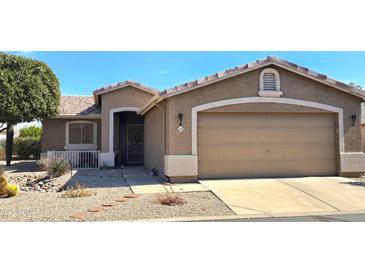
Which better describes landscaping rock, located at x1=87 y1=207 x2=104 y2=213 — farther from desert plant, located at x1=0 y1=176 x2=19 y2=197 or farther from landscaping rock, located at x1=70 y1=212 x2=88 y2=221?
desert plant, located at x1=0 y1=176 x2=19 y2=197

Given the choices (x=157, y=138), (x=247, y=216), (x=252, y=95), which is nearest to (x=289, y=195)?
(x=247, y=216)

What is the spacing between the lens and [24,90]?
14.6 metres

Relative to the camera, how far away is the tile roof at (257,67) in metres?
11.0

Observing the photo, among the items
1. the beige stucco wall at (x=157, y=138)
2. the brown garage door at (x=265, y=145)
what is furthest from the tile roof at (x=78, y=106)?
the brown garage door at (x=265, y=145)

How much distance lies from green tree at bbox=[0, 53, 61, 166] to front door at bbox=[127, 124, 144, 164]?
16.6 feet

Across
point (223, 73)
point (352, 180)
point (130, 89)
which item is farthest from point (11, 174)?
point (352, 180)

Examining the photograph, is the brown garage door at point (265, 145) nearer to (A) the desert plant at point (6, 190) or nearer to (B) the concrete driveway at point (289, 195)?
(B) the concrete driveway at point (289, 195)

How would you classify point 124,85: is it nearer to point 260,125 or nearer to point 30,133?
point 260,125

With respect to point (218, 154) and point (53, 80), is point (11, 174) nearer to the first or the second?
point (53, 80)

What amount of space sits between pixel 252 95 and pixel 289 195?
4.30 m

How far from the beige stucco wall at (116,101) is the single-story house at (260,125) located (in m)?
5.06

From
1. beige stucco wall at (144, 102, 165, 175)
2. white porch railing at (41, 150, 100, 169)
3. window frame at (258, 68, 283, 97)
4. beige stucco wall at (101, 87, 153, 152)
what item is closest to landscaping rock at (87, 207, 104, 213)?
beige stucco wall at (144, 102, 165, 175)

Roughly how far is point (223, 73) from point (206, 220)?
629 cm
